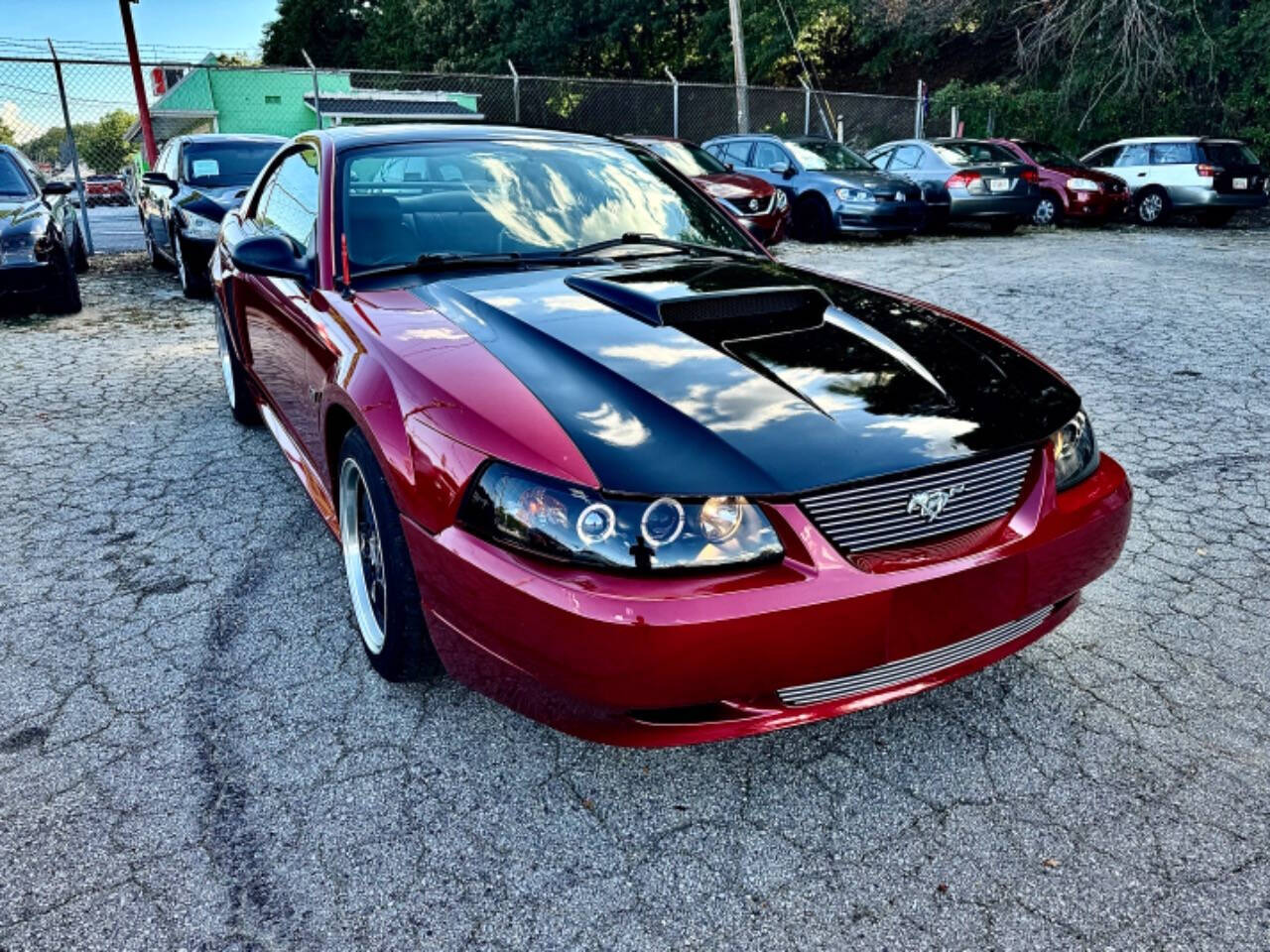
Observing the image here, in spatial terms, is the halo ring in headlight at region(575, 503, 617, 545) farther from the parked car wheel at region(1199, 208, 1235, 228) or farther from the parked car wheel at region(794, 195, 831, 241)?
the parked car wheel at region(1199, 208, 1235, 228)

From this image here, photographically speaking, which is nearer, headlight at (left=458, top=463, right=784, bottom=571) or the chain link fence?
headlight at (left=458, top=463, right=784, bottom=571)

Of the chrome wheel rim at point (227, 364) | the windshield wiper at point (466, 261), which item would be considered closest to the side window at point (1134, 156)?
the chrome wheel rim at point (227, 364)

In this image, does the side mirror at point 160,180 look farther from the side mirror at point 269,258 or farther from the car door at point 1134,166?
the car door at point 1134,166

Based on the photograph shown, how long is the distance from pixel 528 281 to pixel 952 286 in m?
7.15

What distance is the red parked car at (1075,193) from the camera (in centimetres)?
1471

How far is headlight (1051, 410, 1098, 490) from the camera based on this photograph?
233 cm

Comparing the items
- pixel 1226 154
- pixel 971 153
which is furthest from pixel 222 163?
pixel 1226 154

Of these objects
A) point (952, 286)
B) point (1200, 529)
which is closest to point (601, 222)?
point (1200, 529)

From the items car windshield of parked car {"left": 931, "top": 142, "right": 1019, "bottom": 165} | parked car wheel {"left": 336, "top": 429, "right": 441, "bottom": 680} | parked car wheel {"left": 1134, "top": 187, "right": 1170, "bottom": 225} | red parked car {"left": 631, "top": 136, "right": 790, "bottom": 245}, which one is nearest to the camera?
parked car wheel {"left": 336, "top": 429, "right": 441, "bottom": 680}

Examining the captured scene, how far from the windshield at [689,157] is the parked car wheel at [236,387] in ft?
24.4

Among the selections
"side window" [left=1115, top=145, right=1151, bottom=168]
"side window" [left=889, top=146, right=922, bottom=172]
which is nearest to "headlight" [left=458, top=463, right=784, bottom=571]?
"side window" [left=889, top=146, right=922, bottom=172]

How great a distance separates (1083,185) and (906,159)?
2.87m

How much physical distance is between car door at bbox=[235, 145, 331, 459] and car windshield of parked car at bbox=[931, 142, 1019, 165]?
39.4 ft

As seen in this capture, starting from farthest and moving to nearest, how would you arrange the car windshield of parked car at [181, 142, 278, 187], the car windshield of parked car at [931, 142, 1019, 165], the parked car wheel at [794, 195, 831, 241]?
the car windshield of parked car at [931, 142, 1019, 165], the parked car wheel at [794, 195, 831, 241], the car windshield of parked car at [181, 142, 278, 187]
